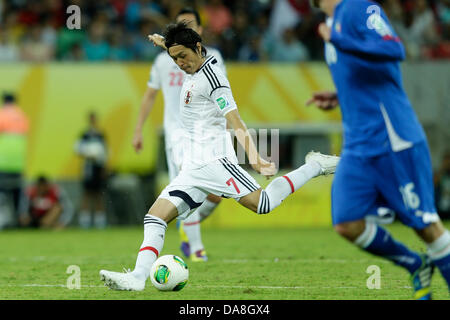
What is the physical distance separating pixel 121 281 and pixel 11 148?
36.0 feet

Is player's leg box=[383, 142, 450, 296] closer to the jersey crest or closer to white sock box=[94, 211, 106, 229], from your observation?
the jersey crest

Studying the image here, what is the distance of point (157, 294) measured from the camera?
714 cm

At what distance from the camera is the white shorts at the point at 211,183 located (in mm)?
7555

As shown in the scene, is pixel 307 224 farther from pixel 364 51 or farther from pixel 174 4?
pixel 364 51

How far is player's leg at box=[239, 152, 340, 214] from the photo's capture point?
303 inches

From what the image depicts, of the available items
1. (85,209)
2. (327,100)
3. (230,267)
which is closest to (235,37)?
(85,209)

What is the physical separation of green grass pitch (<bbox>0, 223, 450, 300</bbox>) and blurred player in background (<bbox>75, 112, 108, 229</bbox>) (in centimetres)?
226

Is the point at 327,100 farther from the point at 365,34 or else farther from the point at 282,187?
the point at 282,187

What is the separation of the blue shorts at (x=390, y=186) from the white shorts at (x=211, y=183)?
1.80m

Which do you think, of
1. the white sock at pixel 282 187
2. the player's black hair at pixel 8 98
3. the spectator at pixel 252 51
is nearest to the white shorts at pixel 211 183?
the white sock at pixel 282 187

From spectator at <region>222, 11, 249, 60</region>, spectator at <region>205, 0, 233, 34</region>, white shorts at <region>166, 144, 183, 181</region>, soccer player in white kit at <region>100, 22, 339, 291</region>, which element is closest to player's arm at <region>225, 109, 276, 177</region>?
soccer player in white kit at <region>100, 22, 339, 291</region>

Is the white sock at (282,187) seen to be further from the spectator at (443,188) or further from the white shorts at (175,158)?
the spectator at (443,188)
